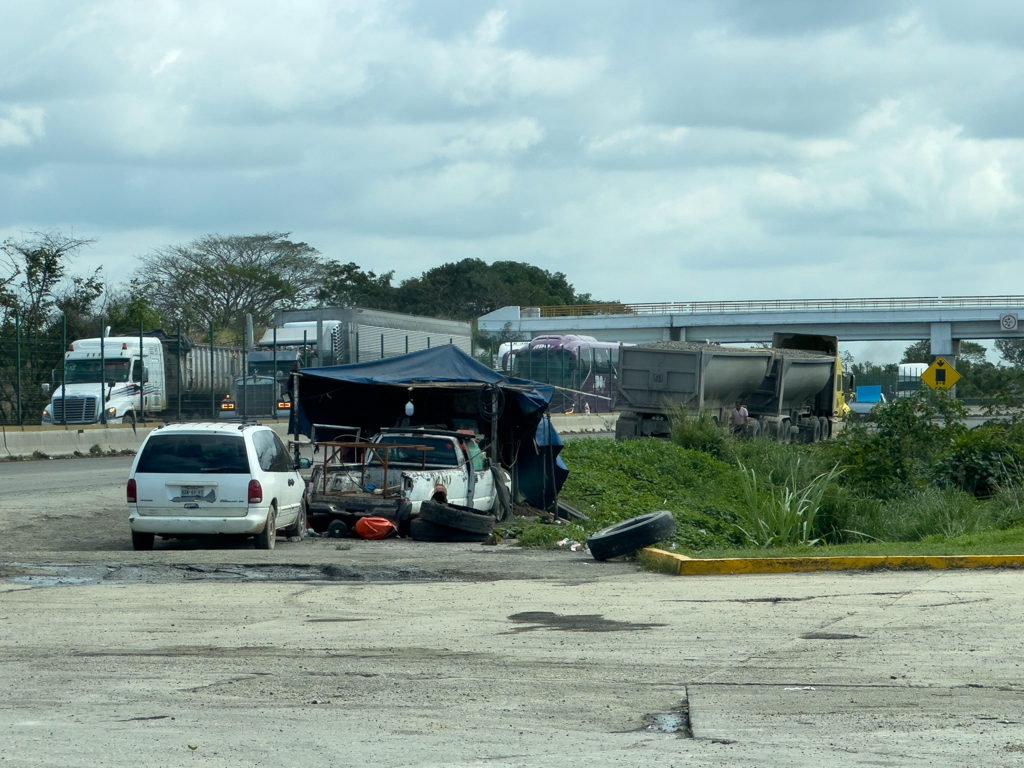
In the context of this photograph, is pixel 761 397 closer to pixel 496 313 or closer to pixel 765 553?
pixel 765 553

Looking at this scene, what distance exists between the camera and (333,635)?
8492 mm

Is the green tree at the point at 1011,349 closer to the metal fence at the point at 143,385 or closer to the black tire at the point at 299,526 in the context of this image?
the metal fence at the point at 143,385

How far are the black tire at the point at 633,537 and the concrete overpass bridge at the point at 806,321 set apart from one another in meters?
58.5

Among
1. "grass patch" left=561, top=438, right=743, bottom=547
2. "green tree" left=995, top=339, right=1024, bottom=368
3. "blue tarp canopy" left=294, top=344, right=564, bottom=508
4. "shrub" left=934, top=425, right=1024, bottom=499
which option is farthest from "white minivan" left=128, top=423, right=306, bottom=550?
"green tree" left=995, top=339, right=1024, bottom=368

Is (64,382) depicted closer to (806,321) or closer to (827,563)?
(827,563)

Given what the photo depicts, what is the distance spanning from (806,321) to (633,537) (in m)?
66.7

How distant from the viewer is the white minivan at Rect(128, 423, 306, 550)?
1393 centimetres

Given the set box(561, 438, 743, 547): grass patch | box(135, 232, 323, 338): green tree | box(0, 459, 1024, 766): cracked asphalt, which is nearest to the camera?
box(0, 459, 1024, 766): cracked asphalt

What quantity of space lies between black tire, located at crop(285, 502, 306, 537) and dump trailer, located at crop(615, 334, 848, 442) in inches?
640

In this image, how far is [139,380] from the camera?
3381cm

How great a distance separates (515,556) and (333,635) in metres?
5.89

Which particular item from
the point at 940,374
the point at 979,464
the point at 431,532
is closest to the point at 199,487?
the point at 431,532

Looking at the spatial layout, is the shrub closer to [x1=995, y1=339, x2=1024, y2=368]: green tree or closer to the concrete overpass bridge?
the concrete overpass bridge

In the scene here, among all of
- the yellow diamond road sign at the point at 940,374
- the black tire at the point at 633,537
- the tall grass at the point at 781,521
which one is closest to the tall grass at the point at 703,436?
the yellow diamond road sign at the point at 940,374
